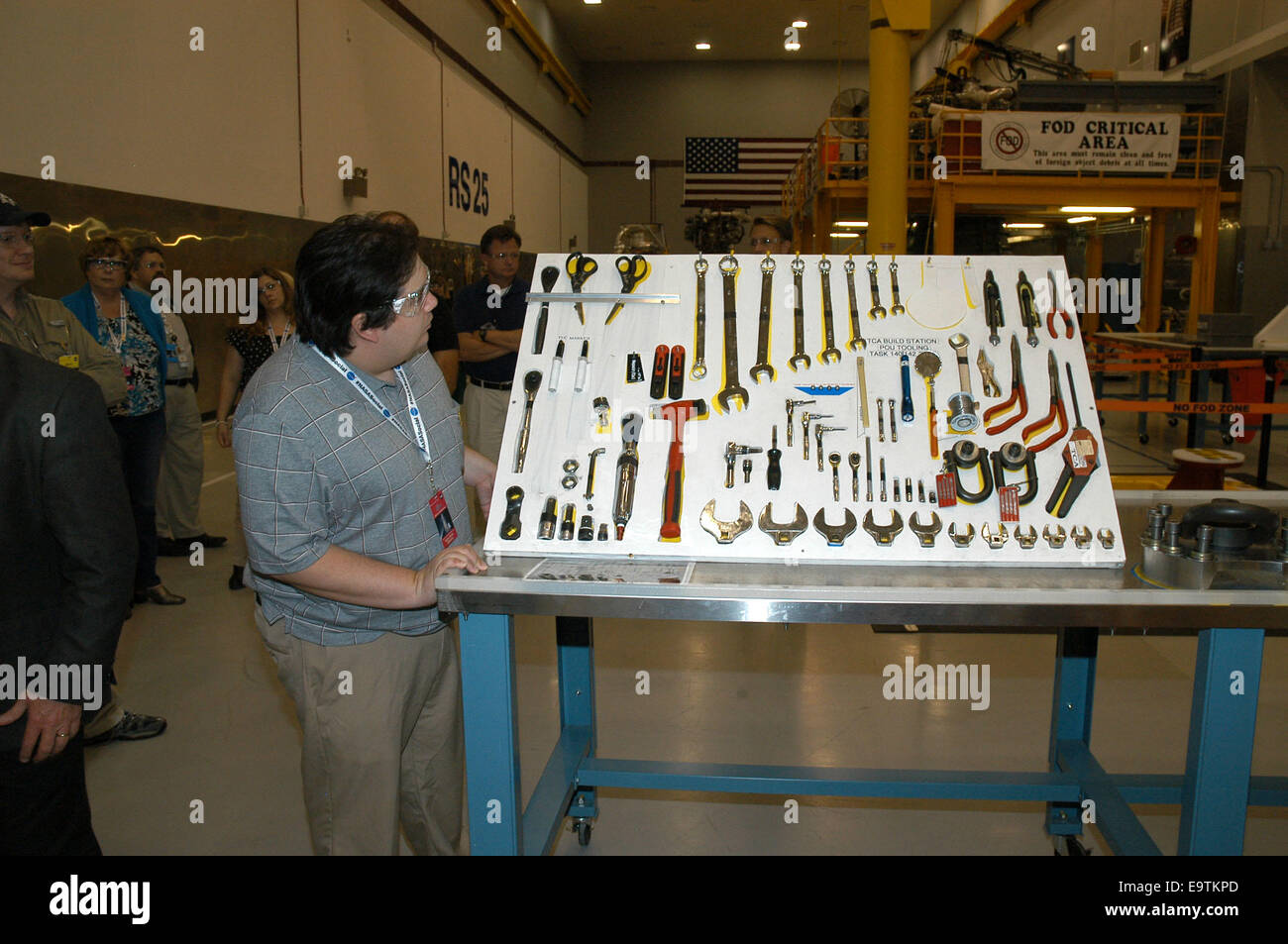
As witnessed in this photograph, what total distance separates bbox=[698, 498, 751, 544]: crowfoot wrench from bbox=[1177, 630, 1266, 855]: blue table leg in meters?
0.90

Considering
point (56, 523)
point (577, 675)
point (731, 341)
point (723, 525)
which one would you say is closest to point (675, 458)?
point (723, 525)

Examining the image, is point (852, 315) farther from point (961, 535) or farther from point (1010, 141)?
point (1010, 141)

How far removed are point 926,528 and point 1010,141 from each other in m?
10.7

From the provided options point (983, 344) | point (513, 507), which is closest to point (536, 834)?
point (513, 507)

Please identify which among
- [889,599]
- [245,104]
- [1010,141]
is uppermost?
[1010,141]

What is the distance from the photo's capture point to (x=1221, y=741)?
1799mm

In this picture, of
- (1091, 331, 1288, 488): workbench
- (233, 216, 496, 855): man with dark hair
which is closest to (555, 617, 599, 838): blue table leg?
(233, 216, 496, 855): man with dark hair

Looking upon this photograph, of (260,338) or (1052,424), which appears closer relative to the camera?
(1052,424)

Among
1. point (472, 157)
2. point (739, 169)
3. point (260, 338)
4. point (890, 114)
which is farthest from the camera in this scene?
point (739, 169)

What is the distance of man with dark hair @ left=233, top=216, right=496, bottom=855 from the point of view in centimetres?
175

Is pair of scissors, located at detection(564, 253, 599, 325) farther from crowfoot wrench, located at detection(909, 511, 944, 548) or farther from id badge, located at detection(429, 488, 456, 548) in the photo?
crowfoot wrench, located at detection(909, 511, 944, 548)

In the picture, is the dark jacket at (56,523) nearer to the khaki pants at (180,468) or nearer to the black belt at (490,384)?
the black belt at (490,384)

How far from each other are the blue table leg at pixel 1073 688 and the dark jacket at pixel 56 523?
8.16 feet

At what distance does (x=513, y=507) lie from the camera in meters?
2.10
